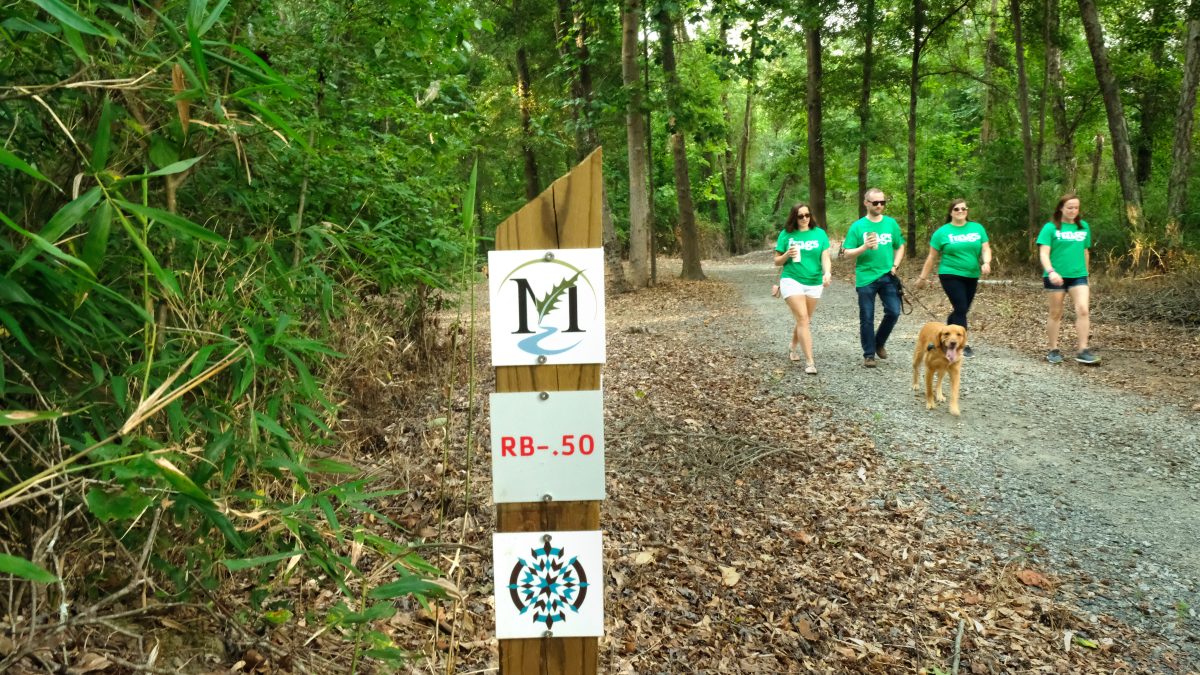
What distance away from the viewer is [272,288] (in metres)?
2.89

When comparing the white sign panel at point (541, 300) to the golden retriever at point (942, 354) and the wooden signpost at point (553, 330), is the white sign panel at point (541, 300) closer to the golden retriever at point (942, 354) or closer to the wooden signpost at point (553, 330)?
the wooden signpost at point (553, 330)

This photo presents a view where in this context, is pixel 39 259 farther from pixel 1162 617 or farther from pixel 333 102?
pixel 1162 617

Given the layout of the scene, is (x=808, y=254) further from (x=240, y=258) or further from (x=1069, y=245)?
(x=240, y=258)

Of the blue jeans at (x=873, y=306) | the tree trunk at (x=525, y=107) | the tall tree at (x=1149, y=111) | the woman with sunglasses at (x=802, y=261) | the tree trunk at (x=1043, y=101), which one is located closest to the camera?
the woman with sunglasses at (x=802, y=261)

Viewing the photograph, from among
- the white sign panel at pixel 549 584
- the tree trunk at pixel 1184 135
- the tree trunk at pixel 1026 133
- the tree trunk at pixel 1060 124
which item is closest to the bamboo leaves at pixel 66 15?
the white sign panel at pixel 549 584

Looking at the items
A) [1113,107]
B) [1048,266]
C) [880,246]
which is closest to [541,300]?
[880,246]

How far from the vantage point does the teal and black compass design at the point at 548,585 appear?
7.25ft

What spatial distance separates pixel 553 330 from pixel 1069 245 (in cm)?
884

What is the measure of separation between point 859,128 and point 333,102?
780 inches

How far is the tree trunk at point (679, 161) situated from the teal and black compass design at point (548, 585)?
14.7 metres

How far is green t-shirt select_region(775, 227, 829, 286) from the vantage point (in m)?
9.01

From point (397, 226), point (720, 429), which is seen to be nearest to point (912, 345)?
point (720, 429)

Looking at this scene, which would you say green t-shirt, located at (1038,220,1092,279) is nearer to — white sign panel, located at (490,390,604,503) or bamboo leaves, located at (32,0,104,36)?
white sign panel, located at (490,390,604,503)

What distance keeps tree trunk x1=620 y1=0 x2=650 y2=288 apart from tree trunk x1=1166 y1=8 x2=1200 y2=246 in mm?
9126
